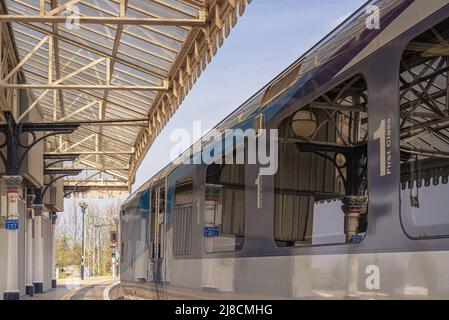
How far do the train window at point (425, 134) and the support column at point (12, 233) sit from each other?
18.5 m

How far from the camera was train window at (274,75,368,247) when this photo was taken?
4.78 meters

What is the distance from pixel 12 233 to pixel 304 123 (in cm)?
1732

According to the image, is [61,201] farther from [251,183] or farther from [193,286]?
[251,183]

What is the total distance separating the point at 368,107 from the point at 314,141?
2.96 ft

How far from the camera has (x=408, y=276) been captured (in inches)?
158

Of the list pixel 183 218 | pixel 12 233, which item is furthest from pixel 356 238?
pixel 12 233

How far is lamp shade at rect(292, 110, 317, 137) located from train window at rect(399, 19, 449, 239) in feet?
4.30

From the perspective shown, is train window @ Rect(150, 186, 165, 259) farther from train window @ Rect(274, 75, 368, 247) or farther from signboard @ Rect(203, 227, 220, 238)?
train window @ Rect(274, 75, 368, 247)

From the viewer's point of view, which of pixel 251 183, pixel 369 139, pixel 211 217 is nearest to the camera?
pixel 369 139

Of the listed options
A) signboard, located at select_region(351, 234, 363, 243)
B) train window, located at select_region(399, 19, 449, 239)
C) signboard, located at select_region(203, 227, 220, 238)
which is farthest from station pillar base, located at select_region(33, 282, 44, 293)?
train window, located at select_region(399, 19, 449, 239)

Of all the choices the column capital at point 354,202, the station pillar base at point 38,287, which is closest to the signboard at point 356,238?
the column capital at point 354,202

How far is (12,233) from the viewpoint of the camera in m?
21.7

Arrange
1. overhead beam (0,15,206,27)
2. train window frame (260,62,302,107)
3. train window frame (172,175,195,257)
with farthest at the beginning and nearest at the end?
overhead beam (0,15,206,27), train window frame (172,175,195,257), train window frame (260,62,302,107)

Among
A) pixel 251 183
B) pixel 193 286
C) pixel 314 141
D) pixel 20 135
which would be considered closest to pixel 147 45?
pixel 20 135
